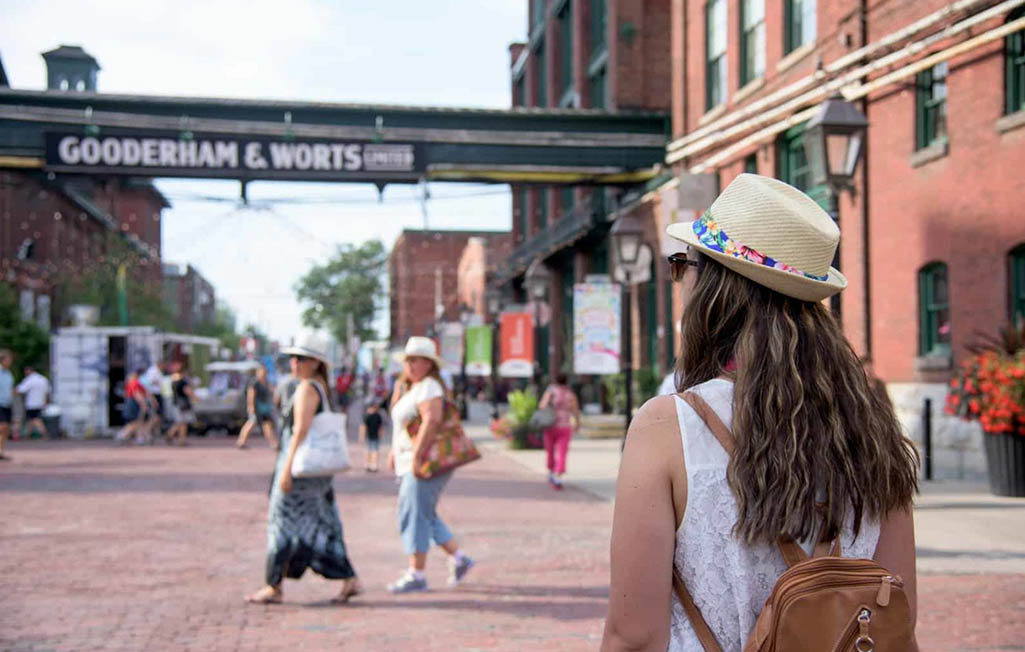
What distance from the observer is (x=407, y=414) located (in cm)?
837

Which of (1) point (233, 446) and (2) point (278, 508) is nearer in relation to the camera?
(2) point (278, 508)

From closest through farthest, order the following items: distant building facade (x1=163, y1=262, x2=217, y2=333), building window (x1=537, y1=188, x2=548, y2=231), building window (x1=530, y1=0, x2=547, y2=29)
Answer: building window (x1=530, y1=0, x2=547, y2=29), building window (x1=537, y1=188, x2=548, y2=231), distant building facade (x1=163, y1=262, x2=217, y2=333)

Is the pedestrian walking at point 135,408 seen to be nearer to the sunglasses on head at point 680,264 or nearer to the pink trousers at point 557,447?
the pink trousers at point 557,447

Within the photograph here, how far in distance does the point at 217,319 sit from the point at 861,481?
113 meters

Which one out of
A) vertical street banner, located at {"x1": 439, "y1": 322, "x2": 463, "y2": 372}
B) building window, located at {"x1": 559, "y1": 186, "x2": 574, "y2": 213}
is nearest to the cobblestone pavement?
vertical street banner, located at {"x1": 439, "y1": 322, "x2": 463, "y2": 372}

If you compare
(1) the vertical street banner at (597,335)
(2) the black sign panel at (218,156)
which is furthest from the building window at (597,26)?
(1) the vertical street banner at (597,335)

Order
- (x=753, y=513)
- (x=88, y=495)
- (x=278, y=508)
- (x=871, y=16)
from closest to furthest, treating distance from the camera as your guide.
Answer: (x=753, y=513)
(x=278, y=508)
(x=88, y=495)
(x=871, y=16)

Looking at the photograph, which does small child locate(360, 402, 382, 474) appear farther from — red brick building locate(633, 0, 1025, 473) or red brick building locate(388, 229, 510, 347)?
red brick building locate(388, 229, 510, 347)

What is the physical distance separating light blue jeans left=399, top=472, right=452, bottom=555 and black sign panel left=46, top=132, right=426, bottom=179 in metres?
14.7

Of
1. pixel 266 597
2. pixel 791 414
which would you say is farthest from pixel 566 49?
pixel 791 414

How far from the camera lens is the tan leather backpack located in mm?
2027

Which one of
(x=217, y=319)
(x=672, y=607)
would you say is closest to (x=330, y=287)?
(x=217, y=319)

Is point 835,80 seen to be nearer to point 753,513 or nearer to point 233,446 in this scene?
point 233,446

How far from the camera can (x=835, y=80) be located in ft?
59.8
